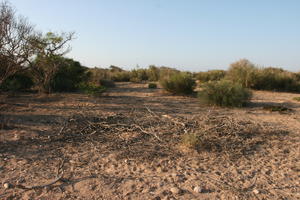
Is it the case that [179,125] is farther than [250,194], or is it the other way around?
[179,125]

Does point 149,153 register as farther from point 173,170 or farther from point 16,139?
point 16,139

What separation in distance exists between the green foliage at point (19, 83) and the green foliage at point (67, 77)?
3.58ft

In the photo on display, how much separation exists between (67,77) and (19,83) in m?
2.50

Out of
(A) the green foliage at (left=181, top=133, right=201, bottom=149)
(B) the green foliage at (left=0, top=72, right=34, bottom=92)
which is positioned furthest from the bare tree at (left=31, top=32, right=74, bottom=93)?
(A) the green foliage at (left=181, top=133, right=201, bottom=149)

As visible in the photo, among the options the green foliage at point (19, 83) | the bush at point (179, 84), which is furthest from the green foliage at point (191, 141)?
the green foliage at point (19, 83)

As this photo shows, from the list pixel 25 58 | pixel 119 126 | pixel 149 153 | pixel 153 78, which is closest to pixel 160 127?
pixel 119 126

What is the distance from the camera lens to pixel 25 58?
8.52 metres

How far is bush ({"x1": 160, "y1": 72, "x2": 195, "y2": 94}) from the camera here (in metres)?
12.3

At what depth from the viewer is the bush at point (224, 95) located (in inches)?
369

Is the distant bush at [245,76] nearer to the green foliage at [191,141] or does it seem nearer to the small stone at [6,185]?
the green foliage at [191,141]

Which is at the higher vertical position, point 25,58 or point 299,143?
point 25,58

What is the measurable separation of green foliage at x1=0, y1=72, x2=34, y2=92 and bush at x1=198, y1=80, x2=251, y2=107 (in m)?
7.58

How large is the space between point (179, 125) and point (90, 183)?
3.10m

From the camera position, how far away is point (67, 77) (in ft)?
43.5
